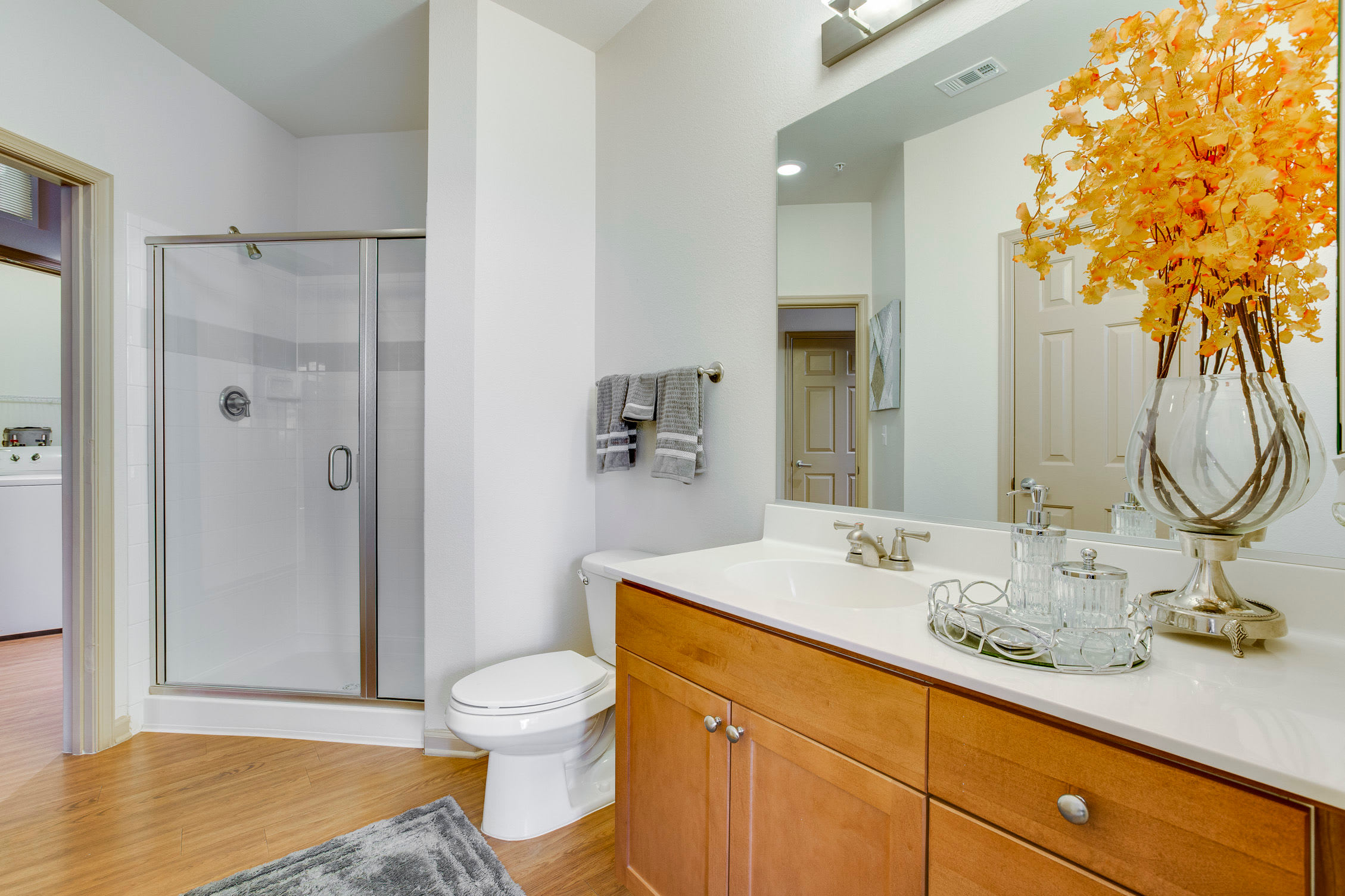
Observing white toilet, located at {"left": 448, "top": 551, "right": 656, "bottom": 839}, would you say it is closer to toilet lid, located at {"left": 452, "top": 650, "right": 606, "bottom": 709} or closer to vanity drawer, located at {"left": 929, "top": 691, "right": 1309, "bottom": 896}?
toilet lid, located at {"left": 452, "top": 650, "right": 606, "bottom": 709}

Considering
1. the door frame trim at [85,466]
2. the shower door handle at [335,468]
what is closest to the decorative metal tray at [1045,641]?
the shower door handle at [335,468]

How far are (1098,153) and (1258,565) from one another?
25.0 inches

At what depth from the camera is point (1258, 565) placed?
859 millimetres

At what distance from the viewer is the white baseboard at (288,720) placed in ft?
6.95

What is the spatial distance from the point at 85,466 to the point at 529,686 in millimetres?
1761

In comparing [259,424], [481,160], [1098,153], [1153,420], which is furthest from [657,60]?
[259,424]

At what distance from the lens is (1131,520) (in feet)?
3.31

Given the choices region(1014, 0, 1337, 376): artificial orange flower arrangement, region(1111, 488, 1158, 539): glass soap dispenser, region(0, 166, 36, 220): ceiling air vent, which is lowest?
region(1111, 488, 1158, 539): glass soap dispenser

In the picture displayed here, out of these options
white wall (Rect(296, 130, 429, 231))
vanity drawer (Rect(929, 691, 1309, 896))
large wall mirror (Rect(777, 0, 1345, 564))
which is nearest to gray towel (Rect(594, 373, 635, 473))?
large wall mirror (Rect(777, 0, 1345, 564))

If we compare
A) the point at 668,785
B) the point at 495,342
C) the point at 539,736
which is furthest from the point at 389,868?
the point at 495,342

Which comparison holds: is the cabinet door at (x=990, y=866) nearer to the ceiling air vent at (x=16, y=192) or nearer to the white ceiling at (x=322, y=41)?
the white ceiling at (x=322, y=41)

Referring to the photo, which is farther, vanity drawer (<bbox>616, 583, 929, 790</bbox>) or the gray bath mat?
the gray bath mat

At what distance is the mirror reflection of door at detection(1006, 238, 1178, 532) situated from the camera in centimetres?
100

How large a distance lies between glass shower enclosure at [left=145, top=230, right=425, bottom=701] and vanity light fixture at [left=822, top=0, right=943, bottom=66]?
156 cm
